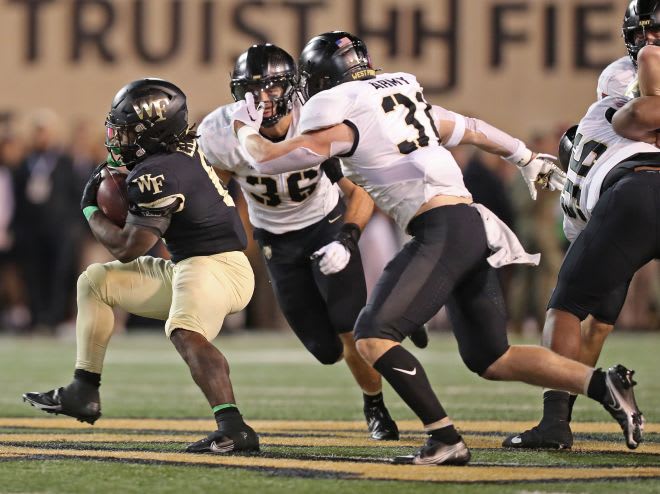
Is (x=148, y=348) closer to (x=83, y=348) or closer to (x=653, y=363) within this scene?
(x=653, y=363)

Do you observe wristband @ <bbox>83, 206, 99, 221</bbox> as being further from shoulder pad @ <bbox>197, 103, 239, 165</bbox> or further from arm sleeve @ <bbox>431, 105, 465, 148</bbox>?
arm sleeve @ <bbox>431, 105, 465, 148</bbox>

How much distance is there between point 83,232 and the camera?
11812 millimetres

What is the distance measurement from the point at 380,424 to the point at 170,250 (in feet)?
3.54

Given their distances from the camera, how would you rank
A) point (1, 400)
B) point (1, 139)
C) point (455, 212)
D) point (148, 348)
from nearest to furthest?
1. point (455, 212)
2. point (1, 400)
3. point (148, 348)
4. point (1, 139)

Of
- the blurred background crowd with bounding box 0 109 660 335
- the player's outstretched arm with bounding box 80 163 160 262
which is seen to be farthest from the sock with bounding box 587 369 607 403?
the blurred background crowd with bounding box 0 109 660 335

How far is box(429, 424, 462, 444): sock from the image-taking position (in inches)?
170

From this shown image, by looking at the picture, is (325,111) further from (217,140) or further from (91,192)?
(217,140)

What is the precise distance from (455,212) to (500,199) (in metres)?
7.17

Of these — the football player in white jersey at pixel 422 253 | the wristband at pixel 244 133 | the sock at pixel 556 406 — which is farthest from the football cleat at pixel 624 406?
the wristband at pixel 244 133

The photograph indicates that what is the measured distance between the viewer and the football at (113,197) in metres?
5.01

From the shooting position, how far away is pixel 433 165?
457cm

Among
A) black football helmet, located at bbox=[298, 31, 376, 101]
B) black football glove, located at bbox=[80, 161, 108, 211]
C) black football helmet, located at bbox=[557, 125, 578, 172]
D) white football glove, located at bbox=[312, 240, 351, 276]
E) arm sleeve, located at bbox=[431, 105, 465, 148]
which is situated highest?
black football helmet, located at bbox=[298, 31, 376, 101]

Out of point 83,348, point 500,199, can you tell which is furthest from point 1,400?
point 500,199

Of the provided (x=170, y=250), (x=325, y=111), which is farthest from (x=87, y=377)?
(x=325, y=111)
